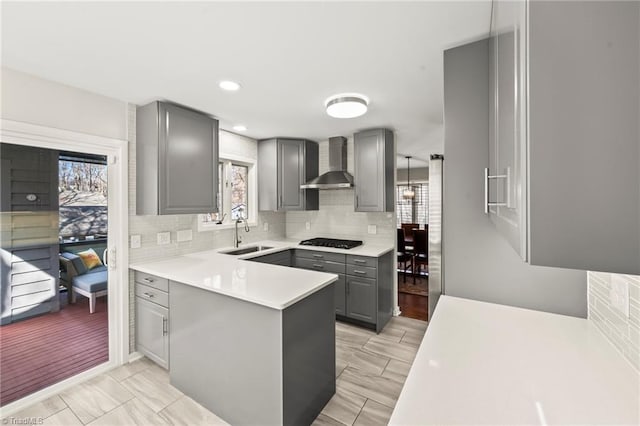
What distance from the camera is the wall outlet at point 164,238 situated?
2.68 m

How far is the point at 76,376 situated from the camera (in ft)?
7.07

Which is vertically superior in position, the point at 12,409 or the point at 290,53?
the point at 290,53

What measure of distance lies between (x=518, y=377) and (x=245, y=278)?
1.62 meters

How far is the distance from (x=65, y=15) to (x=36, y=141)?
112 centimetres

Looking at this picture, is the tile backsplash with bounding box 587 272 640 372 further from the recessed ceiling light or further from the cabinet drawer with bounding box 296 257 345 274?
the recessed ceiling light

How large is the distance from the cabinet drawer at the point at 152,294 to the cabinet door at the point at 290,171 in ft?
6.06

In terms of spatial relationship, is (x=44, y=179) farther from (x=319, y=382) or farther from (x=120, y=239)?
(x=319, y=382)

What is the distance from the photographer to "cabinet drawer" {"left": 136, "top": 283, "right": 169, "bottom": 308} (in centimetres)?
220

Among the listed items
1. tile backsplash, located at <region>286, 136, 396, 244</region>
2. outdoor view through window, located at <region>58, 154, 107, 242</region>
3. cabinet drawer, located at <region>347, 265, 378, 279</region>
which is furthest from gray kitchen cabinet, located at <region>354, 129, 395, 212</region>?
outdoor view through window, located at <region>58, 154, 107, 242</region>

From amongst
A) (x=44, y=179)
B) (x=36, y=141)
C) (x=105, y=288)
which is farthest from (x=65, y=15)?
(x=105, y=288)

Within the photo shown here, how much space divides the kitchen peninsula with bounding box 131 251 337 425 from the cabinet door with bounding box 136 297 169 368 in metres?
0.04

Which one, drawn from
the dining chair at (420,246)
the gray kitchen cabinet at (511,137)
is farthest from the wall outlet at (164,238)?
the dining chair at (420,246)

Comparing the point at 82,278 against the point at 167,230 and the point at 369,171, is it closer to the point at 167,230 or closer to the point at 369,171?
the point at 167,230

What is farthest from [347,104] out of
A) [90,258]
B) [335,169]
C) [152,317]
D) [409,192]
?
[409,192]
